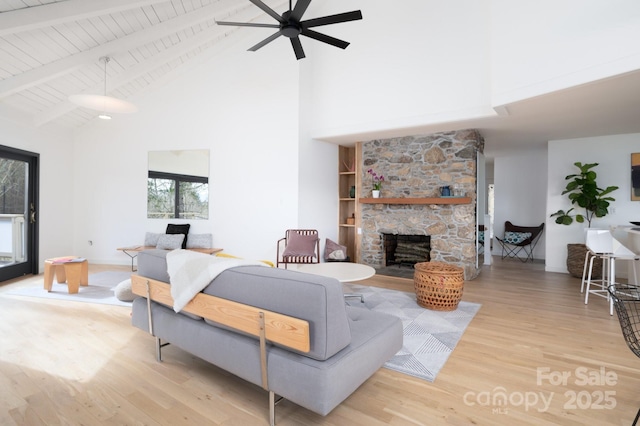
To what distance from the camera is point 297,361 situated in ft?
5.28

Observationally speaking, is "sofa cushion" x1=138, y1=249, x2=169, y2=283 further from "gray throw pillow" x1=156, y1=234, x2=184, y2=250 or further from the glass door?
the glass door

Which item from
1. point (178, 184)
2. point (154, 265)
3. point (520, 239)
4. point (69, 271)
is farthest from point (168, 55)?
point (520, 239)

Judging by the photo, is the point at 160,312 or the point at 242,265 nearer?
the point at 242,265

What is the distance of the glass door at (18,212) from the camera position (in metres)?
5.11

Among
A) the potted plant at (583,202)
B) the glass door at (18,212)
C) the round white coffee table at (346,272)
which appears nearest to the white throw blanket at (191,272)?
the round white coffee table at (346,272)

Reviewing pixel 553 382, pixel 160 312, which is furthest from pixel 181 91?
pixel 553 382

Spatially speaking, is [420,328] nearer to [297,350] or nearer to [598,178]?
[297,350]

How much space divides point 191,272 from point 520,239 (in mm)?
7098

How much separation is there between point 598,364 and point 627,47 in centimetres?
269

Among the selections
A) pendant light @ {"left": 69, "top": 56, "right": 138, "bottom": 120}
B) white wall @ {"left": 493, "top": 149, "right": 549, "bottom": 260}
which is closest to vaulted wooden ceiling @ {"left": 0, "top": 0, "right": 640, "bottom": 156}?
pendant light @ {"left": 69, "top": 56, "right": 138, "bottom": 120}

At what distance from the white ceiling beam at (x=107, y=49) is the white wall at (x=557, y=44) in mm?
3526

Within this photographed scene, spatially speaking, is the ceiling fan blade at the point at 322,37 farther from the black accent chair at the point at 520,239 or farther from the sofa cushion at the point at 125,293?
the black accent chair at the point at 520,239

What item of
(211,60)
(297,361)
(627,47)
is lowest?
(297,361)

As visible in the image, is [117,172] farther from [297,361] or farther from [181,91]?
[297,361]
